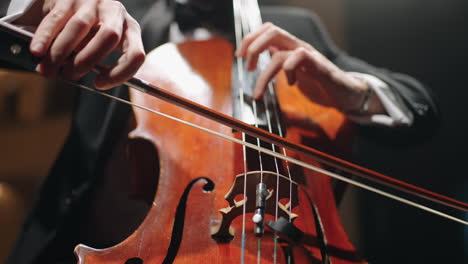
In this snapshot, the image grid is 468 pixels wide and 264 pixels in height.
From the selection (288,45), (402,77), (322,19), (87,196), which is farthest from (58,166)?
(322,19)

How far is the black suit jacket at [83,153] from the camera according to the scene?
22.1 inches

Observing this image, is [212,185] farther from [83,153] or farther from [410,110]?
[410,110]

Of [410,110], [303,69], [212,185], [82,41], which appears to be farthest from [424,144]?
[82,41]

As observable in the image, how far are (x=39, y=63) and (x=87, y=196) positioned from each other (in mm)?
327

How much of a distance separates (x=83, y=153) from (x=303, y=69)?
0.42m

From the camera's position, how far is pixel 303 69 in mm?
610

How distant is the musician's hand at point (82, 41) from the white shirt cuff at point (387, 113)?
459 millimetres

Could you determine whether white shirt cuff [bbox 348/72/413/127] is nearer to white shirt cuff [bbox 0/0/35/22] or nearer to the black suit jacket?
the black suit jacket

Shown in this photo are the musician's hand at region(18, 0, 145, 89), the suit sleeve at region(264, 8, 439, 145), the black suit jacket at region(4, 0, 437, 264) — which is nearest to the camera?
the musician's hand at region(18, 0, 145, 89)

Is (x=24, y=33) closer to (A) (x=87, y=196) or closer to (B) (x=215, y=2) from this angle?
(A) (x=87, y=196)

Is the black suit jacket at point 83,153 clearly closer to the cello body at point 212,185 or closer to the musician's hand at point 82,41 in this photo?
the cello body at point 212,185

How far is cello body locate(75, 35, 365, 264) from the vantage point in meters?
0.35

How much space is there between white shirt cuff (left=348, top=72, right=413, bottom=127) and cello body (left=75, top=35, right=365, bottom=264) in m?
0.04

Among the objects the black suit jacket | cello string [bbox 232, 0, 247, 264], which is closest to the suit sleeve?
the black suit jacket
